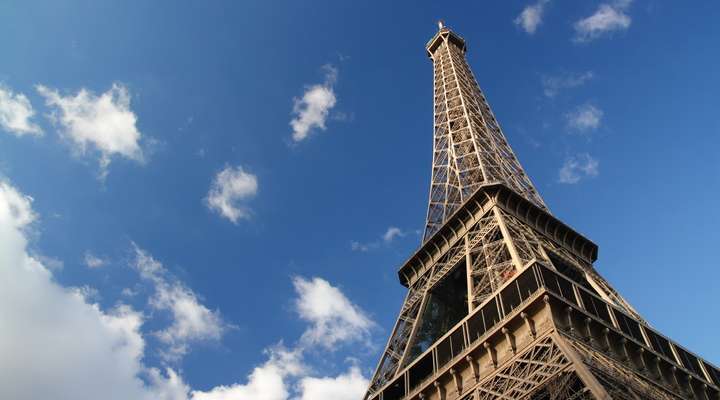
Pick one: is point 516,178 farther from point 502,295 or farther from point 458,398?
point 458,398

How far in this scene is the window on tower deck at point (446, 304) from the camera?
35000 mm

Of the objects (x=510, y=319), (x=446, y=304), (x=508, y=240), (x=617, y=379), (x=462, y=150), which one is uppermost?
(x=462, y=150)

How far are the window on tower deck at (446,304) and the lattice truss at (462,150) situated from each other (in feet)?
18.6

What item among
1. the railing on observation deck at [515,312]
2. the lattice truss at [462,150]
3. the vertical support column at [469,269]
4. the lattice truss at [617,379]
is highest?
the lattice truss at [462,150]

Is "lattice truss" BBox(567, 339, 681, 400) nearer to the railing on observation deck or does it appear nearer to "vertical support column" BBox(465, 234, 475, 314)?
the railing on observation deck

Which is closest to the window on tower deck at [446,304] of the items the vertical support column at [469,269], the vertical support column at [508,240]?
the vertical support column at [469,269]

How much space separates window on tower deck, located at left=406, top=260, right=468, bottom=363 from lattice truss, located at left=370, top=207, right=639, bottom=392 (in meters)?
0.63

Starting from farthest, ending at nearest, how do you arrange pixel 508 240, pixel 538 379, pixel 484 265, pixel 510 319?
pixel 484 265
pixel 508 240
pixel 510 319
pixel 538 379

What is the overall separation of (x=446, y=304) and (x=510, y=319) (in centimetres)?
1565

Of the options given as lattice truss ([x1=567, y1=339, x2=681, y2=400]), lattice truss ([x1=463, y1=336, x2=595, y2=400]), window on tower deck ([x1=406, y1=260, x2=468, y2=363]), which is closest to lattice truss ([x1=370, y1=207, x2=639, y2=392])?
window on tower deck ([x1=406, y1=260, x2=468, y2=363])

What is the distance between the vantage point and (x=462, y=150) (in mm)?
52031

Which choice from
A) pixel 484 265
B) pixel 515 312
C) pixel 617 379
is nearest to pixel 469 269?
pixel 484 265

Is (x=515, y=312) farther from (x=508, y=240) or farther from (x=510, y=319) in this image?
(x=508, y=240)

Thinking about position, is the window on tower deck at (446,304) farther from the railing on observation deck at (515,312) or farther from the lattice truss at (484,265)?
the railing on observation deck at (515,312)
